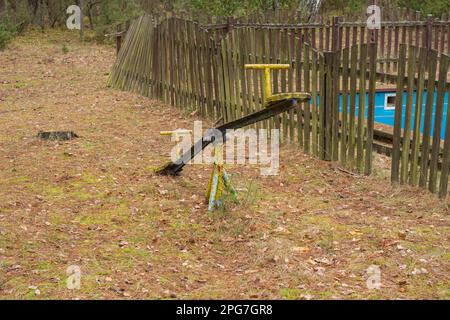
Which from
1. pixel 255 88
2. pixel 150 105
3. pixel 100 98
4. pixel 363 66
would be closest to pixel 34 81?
pixel 100 98

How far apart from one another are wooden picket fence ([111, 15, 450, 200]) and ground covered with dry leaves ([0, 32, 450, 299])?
0.37m

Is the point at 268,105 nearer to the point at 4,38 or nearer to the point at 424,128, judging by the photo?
the point at 424,128

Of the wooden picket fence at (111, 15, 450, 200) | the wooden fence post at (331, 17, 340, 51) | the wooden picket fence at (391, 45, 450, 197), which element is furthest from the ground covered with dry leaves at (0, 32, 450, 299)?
the wooden fence post at (331, 17, 340, 51)

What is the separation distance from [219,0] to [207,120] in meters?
9.00

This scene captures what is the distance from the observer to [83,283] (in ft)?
16.0

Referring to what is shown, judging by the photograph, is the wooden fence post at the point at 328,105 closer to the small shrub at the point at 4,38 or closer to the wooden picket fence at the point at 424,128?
the wooden picket fence at the point at 424,128

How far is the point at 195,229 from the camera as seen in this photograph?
6121mm

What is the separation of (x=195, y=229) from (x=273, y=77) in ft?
11.7

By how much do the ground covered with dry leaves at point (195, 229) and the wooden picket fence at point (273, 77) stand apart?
0.37 metres

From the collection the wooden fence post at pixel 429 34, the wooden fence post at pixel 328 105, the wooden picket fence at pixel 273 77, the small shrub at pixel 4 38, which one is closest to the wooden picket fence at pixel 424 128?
the wooden picket fence at pixel 273 77

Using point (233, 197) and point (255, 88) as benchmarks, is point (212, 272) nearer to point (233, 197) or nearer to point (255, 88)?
point (233, 197)

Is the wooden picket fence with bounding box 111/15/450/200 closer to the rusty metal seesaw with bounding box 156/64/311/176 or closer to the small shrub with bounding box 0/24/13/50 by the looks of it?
the rusty metal seesaw with bounding box 156/64/311/176

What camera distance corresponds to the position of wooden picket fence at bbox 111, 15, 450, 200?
7562 mm

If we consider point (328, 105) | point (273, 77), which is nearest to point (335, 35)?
point (273, 77)
